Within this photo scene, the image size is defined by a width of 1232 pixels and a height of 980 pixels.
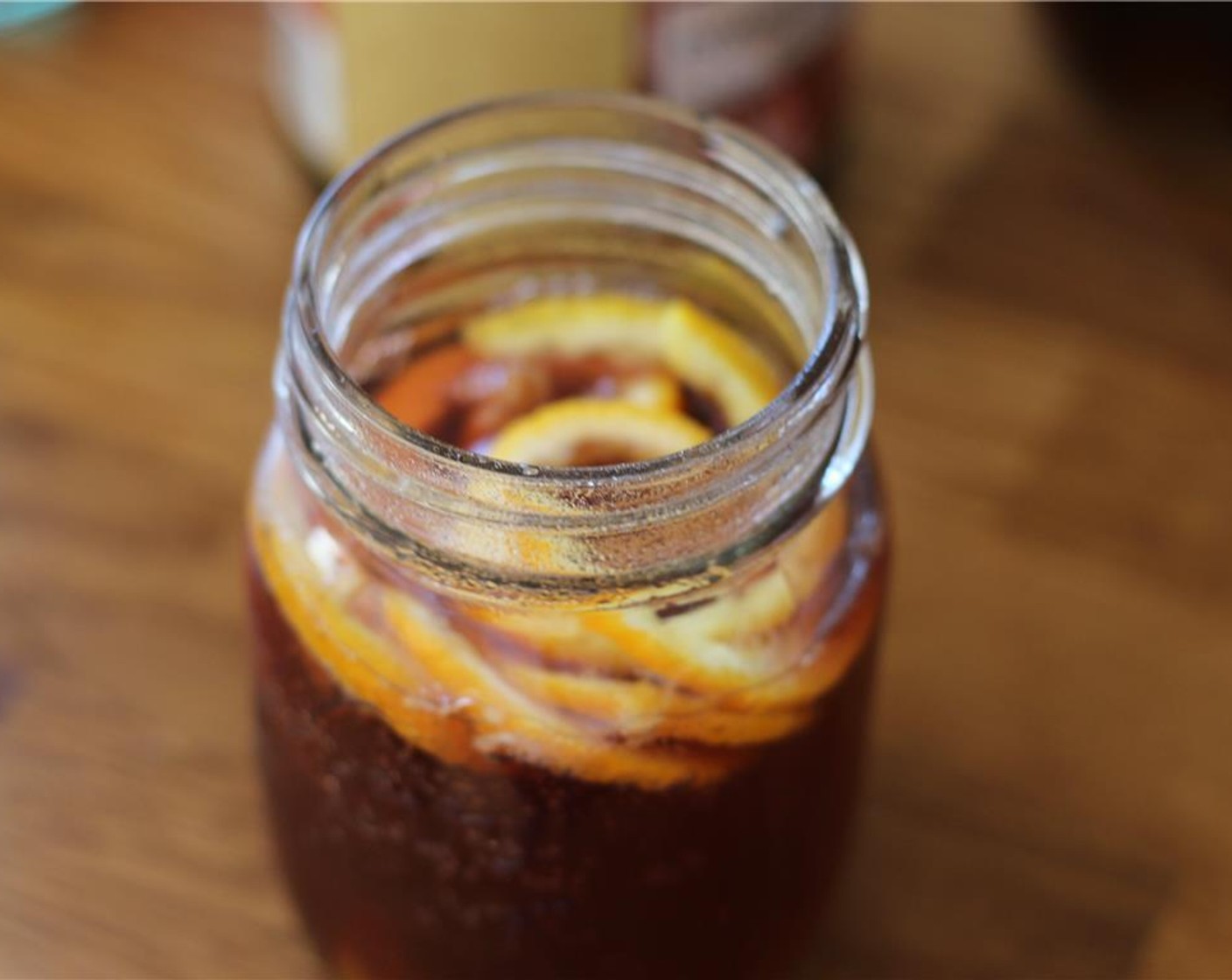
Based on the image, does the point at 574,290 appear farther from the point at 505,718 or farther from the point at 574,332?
the point at 505,718

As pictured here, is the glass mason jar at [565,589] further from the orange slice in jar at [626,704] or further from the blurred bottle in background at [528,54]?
the blurred bottle in background at [528,54]

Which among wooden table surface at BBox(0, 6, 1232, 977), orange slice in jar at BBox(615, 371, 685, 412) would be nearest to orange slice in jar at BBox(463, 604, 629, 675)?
orange slice in jar at BBox(615, 371, 685, 412)

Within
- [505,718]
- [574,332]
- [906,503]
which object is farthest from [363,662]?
[906,503]

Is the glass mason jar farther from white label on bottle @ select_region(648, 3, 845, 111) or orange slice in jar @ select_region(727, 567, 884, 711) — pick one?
white label on bottle @ select_region(648, 3, 845, 111)

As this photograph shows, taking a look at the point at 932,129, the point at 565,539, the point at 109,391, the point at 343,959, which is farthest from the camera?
the point at 932,129

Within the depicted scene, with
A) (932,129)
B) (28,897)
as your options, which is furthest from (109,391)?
(932,129)

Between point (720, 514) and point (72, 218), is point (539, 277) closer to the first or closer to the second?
point (720, 514)

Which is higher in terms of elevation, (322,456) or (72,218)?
(322,456)

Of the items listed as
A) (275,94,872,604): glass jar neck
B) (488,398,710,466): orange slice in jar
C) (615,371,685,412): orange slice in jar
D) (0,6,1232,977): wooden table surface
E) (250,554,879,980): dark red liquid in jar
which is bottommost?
(0,6,1232,977): wooden table surface
